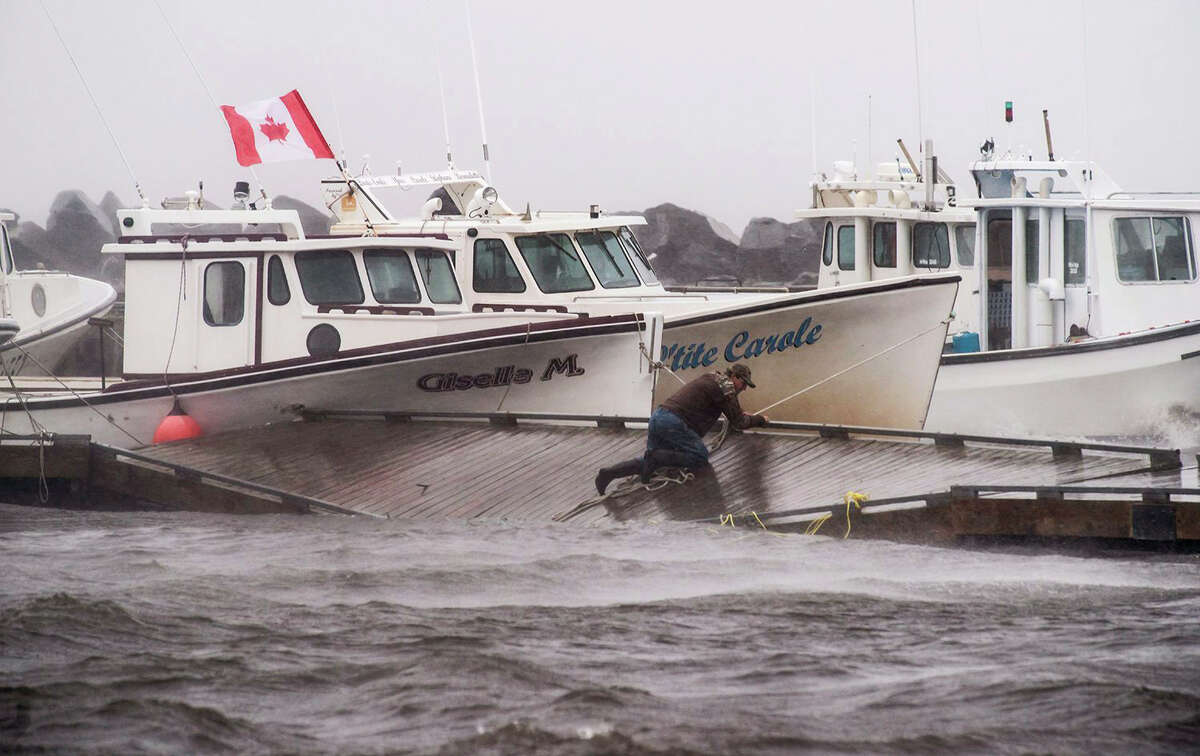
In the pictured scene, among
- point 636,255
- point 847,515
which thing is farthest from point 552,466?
point 636,255

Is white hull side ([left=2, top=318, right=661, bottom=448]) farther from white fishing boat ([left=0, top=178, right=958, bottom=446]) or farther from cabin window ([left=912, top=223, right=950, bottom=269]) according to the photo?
cabin window ([left=912, top=223, right=950, bottom=269])

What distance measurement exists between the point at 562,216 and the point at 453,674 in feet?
36.5

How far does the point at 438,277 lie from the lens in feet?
54.8

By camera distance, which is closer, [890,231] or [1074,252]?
[1074,252]

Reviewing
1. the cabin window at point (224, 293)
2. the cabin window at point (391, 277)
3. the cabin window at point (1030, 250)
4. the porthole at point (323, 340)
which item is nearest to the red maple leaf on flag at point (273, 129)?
the cabin window at point (224, 293)

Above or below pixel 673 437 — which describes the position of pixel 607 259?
above

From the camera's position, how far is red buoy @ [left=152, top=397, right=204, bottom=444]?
1564cm

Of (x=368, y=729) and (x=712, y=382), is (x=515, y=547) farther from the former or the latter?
(x=368, y=729)

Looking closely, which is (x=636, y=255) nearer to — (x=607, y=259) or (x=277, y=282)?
(x=607, y=259)

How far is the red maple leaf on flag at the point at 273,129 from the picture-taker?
56.1 ft

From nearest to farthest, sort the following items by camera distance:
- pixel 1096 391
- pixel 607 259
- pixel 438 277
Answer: pixel 438 277, pixel 1096 391, pixel 607 259

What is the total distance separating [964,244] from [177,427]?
11133 mm

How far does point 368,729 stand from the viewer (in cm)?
696

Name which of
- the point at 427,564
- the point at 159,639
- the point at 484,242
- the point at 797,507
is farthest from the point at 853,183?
the point at 159,639
